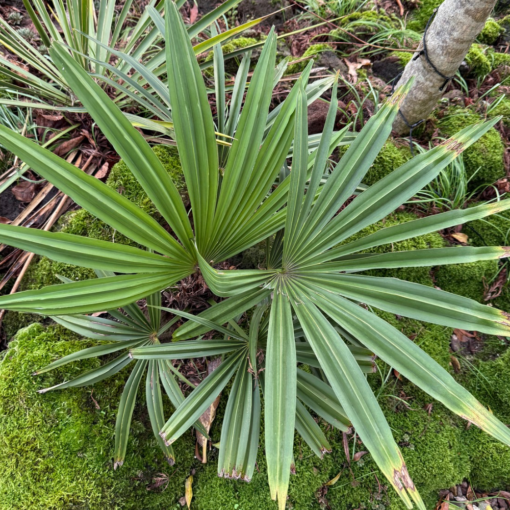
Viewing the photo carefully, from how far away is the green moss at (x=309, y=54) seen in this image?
2039 mm

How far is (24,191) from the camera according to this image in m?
1.65

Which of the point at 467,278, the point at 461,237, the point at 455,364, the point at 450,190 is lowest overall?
the point at 455,364

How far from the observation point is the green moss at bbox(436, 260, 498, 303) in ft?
5.44

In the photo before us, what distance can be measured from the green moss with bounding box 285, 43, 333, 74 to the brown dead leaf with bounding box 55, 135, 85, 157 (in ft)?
4.10

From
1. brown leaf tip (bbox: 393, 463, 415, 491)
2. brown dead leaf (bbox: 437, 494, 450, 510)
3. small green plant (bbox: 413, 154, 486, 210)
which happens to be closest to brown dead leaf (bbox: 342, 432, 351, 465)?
brown dead leaf (bbox: 437, 494, 450, 510)

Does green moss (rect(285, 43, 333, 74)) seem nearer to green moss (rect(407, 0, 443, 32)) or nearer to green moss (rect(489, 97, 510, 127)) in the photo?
green moss (rect(407, 0, 443, 32))

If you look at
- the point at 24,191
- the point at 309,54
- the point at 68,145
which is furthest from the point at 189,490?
the point at 309,54

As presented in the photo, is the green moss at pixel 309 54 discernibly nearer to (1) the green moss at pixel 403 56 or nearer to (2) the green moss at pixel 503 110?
(1) the green moss at pixel 403 56

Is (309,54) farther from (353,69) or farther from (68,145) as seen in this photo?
(68,145)

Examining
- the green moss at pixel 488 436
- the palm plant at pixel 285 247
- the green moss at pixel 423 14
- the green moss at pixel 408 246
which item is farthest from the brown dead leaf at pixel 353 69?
the green moss at pixel 488 436

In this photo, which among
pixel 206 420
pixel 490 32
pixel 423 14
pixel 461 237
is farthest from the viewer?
pixel 423 14

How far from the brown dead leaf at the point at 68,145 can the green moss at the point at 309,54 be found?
125 centimetres

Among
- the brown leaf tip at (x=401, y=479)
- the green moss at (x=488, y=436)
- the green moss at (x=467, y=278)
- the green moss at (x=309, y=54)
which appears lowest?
the green moss at (x=488, y=436)

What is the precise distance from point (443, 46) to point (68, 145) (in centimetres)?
173
